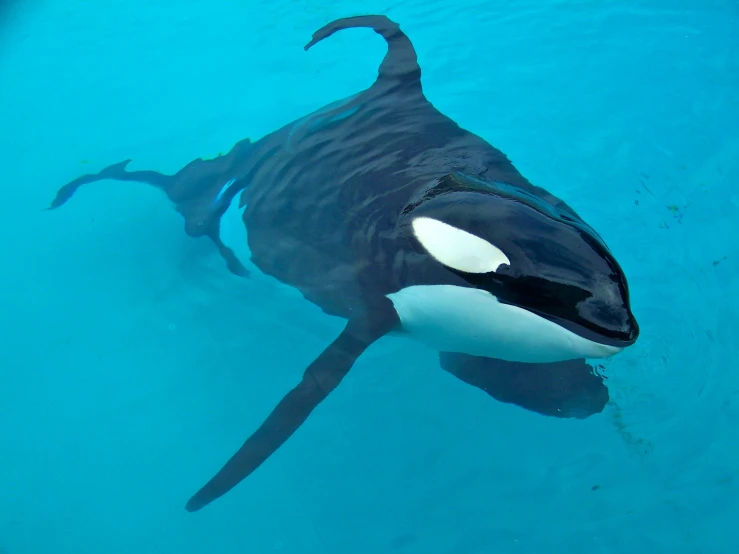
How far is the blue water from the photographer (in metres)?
3.60

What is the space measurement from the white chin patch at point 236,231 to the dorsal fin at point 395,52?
1293mm

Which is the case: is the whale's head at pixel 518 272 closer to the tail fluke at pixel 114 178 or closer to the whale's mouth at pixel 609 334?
the whale's mouth at pixel 609 334

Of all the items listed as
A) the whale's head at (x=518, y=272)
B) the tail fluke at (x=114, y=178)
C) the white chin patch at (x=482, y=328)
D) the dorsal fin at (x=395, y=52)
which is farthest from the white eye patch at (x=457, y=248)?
the tail fluke at (x=114, y=178)

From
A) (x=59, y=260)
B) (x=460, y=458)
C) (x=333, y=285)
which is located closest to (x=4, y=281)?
(x=59, y=260)

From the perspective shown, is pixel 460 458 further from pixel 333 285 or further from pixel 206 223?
pixel 206 223

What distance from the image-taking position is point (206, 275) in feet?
16.2

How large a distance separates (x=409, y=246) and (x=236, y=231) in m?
2.05

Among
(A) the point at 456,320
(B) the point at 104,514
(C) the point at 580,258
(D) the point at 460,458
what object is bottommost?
(B) the point at 104,514

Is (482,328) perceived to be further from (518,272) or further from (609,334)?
(609,334)

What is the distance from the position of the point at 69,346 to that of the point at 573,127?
450cm

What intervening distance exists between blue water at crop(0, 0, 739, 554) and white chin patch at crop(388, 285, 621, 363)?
0.65 m

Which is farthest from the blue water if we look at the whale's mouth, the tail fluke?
the whale's mouth

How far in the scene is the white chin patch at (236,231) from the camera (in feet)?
15.4

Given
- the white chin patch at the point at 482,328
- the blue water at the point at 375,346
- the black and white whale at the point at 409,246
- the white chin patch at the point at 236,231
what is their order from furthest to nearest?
the white chin patch at the point at 236,231
the blue water at the point at 375,346
the white chin patch at the point at 482,328
the black and white whale at the point at 409,246
